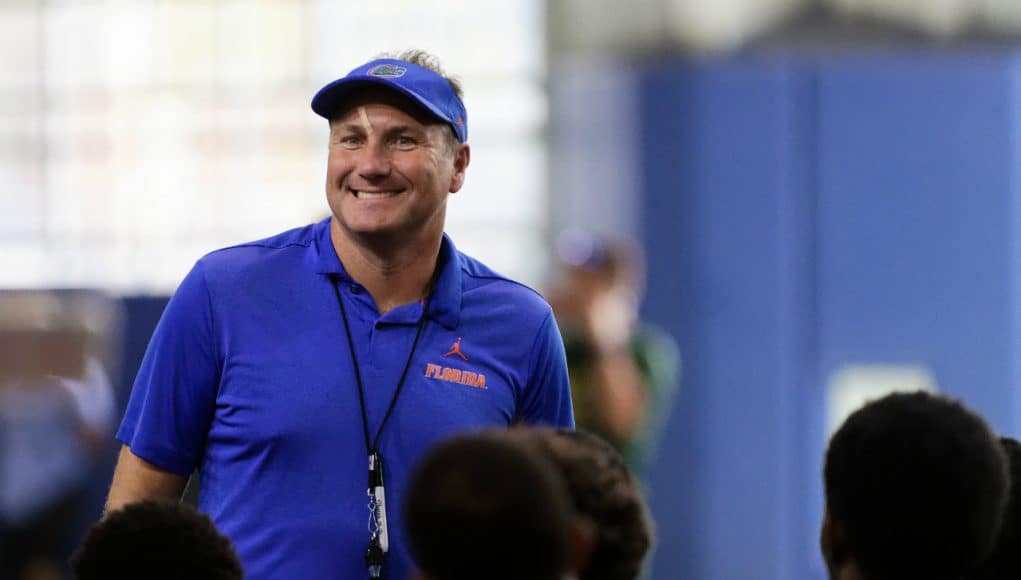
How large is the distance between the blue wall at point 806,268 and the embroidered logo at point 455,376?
167 inches

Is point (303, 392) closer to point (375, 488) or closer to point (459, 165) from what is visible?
point (375, 488)

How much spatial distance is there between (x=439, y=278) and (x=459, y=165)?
0.22 metres

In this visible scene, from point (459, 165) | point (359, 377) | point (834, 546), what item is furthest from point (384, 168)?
point (834, 546)

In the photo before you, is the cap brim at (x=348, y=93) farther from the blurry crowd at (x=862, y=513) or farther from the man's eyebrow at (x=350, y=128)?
the blurry crowd at (x=862, y=513)

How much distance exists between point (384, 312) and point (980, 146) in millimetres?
4779

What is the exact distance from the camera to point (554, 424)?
244 centimetres

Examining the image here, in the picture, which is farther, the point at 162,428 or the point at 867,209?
the point at 867,209

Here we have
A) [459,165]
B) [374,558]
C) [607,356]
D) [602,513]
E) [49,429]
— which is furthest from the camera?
[49,429]

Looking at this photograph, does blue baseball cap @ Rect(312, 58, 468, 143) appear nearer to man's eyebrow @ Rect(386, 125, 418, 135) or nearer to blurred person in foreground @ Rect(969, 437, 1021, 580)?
man's eyebrow @ Rect(386, 125, 418, 135)

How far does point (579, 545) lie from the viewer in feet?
4.95

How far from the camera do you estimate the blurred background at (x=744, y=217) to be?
21.1ft

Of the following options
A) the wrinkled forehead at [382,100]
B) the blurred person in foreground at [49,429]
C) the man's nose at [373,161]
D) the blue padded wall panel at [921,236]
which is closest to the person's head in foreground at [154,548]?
the man's nose at [373,161]

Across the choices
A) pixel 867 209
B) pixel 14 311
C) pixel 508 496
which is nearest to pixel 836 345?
pixel 867 209

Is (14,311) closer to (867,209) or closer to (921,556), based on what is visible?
(867,209)
